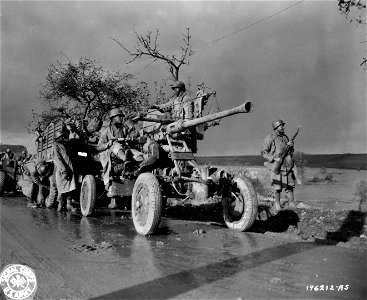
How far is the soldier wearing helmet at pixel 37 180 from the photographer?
36.7 ft

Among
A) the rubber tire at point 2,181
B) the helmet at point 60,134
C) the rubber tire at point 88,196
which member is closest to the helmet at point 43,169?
the helmet at point 60,134

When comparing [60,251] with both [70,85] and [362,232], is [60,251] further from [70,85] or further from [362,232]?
[70,85]

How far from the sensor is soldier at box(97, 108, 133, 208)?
27.9 feet

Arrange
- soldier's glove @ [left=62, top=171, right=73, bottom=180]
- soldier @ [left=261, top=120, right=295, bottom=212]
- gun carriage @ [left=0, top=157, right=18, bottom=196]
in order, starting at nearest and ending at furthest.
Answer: soldier's glove @ [left=62, top=171, right=73, bottom=180] → soldier @ [left=261, top=120, right=295, bottom=212] → gun carriage @ [left=0, top=157, right=18, bottom=196]

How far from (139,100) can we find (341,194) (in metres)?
11.3

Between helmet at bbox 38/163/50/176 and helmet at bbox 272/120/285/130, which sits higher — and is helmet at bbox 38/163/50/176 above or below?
below

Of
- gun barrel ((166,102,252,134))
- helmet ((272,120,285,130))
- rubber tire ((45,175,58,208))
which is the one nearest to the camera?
gun barrel ((166,102,252,134))

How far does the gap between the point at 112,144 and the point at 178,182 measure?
99.3 inches

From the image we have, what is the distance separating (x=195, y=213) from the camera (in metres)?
11.7

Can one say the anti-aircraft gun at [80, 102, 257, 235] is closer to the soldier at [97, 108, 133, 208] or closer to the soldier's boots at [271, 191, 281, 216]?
the soldier at [97, 108, 133, 208]

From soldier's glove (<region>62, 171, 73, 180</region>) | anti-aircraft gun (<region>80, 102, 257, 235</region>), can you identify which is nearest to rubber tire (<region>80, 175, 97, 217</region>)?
soldier's glove (<region>62, 171, 73, 180</region>)

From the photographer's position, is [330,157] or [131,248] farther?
[330,157]

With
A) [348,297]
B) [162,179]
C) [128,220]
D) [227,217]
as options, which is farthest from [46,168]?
[348,297]

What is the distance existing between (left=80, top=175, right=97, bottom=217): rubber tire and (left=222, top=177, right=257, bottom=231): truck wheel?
10.7ft
